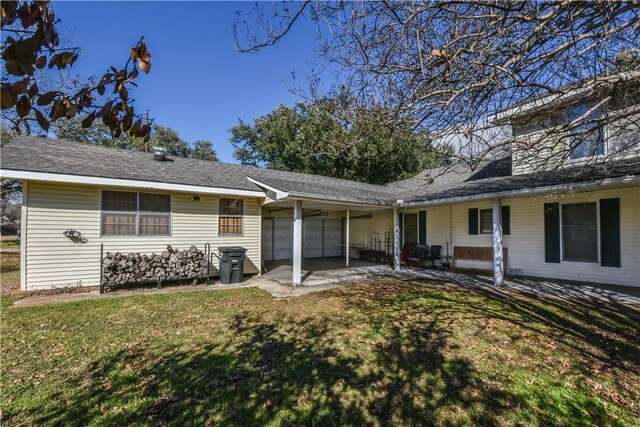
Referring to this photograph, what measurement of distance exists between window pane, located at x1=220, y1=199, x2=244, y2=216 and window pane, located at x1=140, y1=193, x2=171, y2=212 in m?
1.63

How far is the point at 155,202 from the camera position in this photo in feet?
29.4

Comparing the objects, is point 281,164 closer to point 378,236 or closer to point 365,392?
point 378,236

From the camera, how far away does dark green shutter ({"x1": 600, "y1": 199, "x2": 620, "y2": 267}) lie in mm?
8031

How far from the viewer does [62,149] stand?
8.96 meters

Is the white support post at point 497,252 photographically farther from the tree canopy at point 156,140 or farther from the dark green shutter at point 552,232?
the tree canopy at point 156,140

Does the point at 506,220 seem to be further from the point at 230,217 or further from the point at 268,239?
the point at 268,239

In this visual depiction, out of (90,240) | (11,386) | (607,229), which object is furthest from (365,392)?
(607,229)

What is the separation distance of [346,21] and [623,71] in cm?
322

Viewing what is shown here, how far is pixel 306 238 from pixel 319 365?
1182cm

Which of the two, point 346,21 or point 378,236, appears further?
point 378,236

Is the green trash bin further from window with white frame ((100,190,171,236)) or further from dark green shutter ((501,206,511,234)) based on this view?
dark green shutter ((501,206,511,234))

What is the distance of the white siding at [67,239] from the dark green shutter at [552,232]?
A: 1105cm

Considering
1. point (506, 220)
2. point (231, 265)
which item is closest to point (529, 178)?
point (506, 220)

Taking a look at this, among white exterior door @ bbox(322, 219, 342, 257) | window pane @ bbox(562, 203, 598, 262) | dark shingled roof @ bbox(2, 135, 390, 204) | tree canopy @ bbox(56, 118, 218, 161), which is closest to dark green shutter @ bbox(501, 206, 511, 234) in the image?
window pane @ bbox(562, 203, 598, 262)
